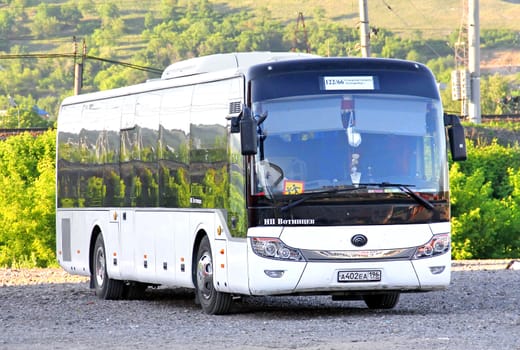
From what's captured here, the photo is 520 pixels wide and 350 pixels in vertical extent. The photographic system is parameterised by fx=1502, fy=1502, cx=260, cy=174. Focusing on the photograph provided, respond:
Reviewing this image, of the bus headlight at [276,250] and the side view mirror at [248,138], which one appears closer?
the side view mirror at [248,138]

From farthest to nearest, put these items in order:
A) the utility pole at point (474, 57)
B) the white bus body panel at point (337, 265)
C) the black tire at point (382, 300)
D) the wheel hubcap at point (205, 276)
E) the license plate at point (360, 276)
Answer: the utility pole at point (474, 57) < the black tire at point (382, 300) < the wheel hubcap at point (205, 276) < the license plate at point (360, 276) < the white bus body panel at point (337, 265)

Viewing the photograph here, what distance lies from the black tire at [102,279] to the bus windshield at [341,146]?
21.5ft

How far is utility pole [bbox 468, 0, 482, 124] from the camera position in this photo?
193 ft

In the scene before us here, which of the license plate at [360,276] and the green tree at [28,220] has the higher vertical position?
the green tree at [28,220]

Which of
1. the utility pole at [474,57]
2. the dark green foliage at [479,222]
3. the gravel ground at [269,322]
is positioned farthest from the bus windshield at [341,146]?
the utility pole at [474,57]

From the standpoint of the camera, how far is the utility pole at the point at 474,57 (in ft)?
193

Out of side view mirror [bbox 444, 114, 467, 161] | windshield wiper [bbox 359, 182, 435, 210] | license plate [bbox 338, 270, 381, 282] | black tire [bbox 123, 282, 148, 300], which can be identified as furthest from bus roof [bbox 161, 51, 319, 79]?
black tire [bbox 123, 282, 148, 300]

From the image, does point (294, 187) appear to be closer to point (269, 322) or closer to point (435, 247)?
point (269, 322)

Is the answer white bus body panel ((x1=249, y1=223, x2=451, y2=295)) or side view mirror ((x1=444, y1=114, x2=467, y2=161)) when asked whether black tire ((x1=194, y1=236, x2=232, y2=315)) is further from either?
side view mirror ((x1=444, y1=114, x2=467, y2=161))

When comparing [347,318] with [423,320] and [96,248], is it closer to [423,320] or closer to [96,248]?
[423,320]

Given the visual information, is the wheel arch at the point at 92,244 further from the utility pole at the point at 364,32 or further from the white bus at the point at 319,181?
the utility pole at the point at 364,32

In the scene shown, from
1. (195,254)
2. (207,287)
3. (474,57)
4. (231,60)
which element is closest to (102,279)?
(195,254)

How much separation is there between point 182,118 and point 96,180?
4566 millimetres

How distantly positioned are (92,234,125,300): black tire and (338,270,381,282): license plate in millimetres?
6793
